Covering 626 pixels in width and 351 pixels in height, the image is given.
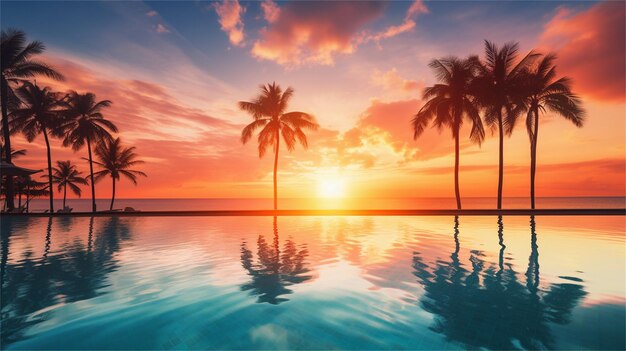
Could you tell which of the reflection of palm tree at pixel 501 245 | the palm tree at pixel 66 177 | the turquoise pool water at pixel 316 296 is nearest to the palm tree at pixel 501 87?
the reflection of palm tree at pixel 501 245

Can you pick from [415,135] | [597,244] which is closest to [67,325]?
[597,244]

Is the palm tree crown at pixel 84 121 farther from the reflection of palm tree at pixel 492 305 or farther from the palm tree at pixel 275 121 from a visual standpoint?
the reflection of palm tree at pixel 492 305

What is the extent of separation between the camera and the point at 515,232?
1362 cm

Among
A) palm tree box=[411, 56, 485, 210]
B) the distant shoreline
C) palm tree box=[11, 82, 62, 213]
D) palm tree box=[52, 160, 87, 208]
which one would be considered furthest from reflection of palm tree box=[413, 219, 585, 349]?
palm tree box=[52, 160, 87, 208]

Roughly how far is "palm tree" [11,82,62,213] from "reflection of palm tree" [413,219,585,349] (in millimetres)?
32503

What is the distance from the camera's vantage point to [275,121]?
2830 cm

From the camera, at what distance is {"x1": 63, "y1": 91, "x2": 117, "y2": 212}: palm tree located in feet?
93.2

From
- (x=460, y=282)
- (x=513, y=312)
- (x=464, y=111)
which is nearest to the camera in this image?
(x=513, y=312)

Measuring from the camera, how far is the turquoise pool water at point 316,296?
4156mm

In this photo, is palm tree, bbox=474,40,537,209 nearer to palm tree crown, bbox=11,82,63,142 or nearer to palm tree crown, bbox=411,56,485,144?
palm tree crown, bbox=411,56,485,144

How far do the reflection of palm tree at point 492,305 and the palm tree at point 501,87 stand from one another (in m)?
20.3

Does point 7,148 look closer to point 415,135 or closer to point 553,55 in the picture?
point 415,135

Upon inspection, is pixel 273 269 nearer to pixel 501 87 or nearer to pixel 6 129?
pixel 501 87

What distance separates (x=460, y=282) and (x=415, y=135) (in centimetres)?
2075
